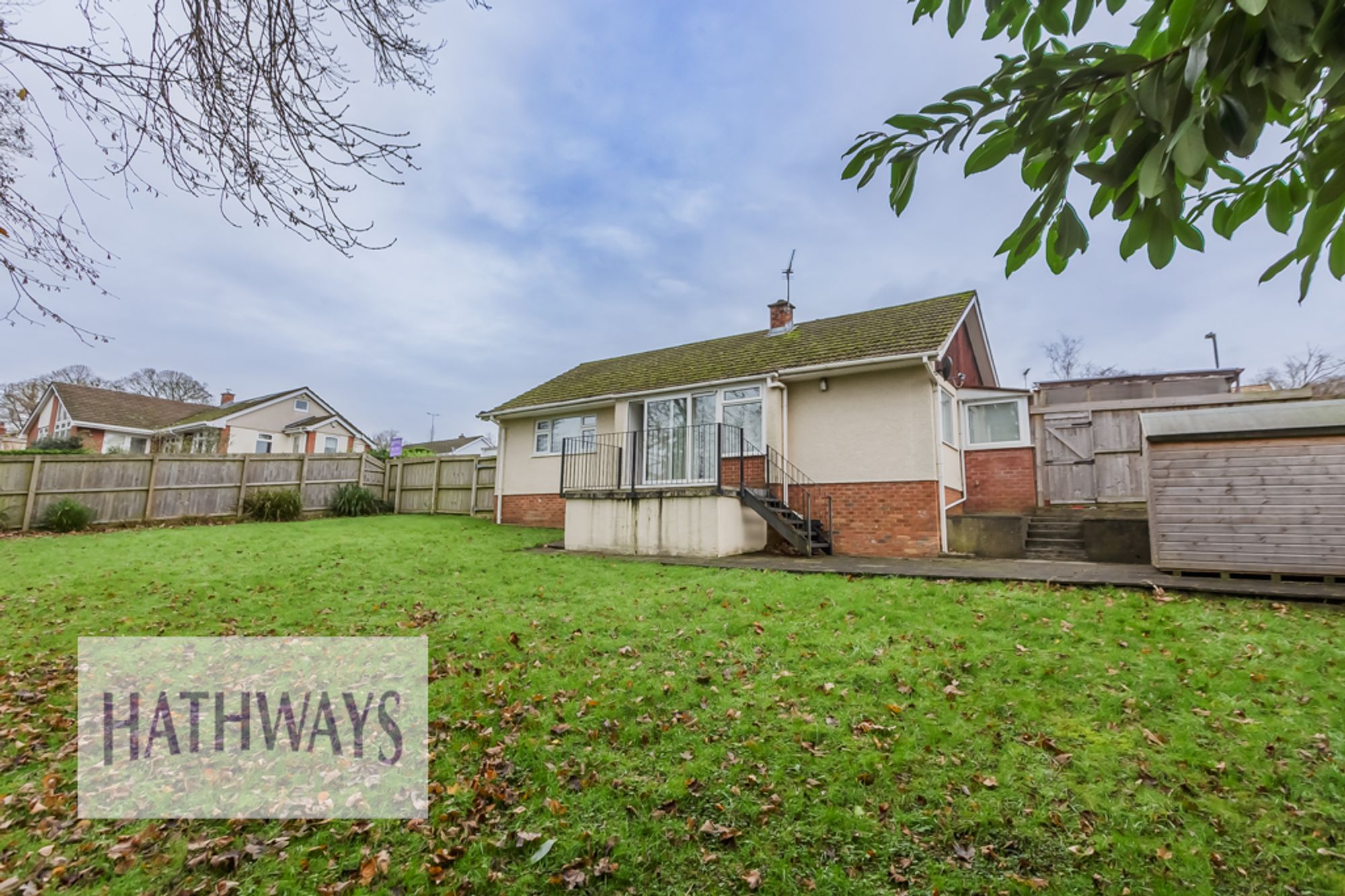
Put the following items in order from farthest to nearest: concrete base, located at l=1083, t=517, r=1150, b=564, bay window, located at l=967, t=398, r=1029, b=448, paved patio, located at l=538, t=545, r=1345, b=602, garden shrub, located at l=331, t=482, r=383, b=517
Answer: garden shrub, located at l=331, t=482, r=383, b=517 → bay window, located at l=967, t=398, r=1029, b=448 → concrete base, located at l=1083, t=517, r=1150, b=564 → paved patio, located at l=538, t=545, r=1345, b=602

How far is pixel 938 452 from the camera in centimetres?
1022

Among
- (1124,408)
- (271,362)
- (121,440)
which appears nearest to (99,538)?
(271,362)

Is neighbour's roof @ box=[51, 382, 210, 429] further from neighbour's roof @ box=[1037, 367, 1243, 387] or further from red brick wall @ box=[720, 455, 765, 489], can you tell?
neighbour's roof @ box=[1037, 367, 1243, 387]

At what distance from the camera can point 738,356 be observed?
13859 mm

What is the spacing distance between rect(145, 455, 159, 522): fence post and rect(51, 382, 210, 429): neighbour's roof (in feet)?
67.8

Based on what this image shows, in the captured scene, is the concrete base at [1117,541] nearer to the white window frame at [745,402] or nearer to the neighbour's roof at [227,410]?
the white window frame at [745,402]

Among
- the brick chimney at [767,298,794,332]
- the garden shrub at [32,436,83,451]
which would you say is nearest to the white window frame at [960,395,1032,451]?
the brick chimney at [767,298,794,332]

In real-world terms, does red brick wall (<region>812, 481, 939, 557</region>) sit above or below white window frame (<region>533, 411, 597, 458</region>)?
below

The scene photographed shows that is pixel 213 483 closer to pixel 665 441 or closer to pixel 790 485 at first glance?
pixel 665 441

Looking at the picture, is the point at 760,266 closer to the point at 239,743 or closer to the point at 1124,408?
the point at 1124,408

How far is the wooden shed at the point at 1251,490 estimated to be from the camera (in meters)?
6.30

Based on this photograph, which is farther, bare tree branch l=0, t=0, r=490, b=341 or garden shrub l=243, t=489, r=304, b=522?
garden shrub l=243, t=489, r=304, b=522

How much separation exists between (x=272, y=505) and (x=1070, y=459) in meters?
19.7

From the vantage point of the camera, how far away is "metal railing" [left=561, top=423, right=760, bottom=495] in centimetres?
1170
